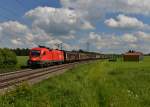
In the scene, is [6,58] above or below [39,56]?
below

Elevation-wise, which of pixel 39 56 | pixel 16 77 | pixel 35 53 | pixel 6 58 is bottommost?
pixel 16 77

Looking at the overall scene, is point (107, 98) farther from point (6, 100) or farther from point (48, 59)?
point (48, 59)

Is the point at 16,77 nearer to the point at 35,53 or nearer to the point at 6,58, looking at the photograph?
the point at 6,58

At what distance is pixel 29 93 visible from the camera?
819 inches

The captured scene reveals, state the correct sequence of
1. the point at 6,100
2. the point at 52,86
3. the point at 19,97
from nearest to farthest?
1. the point at 6,100
2. the point at 19,97
3. the point at 52,86

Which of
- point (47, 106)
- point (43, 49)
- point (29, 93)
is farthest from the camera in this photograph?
point (43, 49)

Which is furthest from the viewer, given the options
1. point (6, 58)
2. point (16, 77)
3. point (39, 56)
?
point (39, 56)

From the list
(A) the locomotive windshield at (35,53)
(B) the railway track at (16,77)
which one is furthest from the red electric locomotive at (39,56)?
(B) the railway track at (16,77)

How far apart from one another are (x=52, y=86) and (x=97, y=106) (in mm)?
9021

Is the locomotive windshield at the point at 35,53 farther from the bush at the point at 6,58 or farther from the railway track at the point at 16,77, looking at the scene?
the railway track at the point at 16,77

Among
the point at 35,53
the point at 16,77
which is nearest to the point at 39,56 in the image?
the point at 35,53

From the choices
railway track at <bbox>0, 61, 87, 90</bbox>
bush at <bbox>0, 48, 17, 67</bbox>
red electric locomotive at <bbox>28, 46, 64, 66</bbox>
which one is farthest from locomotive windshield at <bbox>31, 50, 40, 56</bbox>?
railway track at <bbox>0, 61, 87, 90</bbox>

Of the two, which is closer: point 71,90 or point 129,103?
point 129,103

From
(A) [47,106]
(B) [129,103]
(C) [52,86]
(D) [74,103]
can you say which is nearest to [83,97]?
(D) [74,103]
